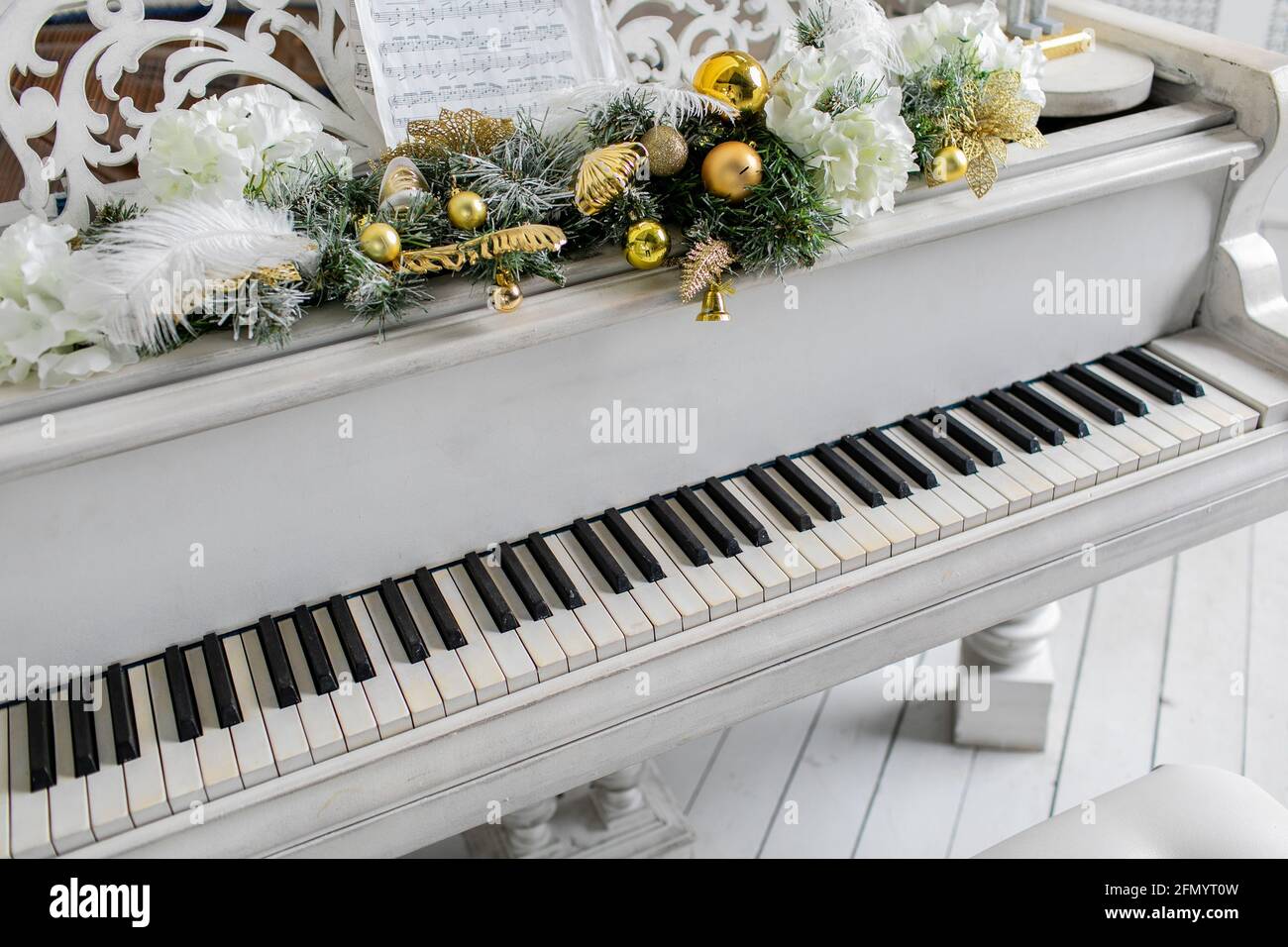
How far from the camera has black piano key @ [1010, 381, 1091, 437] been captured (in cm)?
175

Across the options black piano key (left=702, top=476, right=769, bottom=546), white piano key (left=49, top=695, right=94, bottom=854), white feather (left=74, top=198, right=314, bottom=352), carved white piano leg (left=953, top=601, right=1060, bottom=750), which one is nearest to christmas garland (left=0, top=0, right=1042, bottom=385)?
white feather (left=74, top=198, right=314, bottom=352)

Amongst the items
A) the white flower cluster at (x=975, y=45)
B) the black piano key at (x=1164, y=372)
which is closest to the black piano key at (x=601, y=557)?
the white flower cluster at (x=975, y=45)

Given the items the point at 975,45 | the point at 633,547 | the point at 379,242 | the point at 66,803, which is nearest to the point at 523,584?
the point at 633,547

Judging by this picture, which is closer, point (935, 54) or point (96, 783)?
point (96, 783)

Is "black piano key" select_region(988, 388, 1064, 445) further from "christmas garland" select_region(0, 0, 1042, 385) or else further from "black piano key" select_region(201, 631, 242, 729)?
"black piano key" select_region(201, 631, 242, 729)

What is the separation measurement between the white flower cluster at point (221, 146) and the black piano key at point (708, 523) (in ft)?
2.24

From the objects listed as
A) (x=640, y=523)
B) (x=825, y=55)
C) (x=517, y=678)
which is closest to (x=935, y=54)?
(x=825, y=55)

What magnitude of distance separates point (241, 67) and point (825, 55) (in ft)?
2.45

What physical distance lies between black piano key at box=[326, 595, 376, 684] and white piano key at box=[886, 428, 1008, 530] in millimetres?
829

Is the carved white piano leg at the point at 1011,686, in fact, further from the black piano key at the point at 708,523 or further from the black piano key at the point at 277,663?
the black piano key at the point at 277,663

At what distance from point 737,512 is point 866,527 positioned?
0.59ft

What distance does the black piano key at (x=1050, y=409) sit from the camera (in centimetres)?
175

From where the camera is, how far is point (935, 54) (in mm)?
1671

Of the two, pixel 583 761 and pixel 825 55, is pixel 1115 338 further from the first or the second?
pixel 583 761
